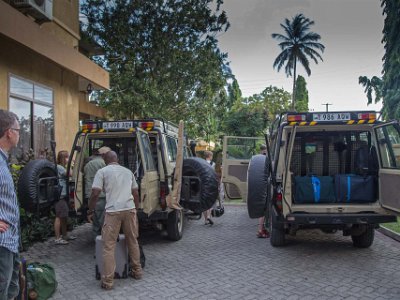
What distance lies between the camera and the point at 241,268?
18.2 feet

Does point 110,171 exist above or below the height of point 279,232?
above

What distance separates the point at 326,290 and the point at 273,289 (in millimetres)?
620

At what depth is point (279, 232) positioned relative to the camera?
652 centimetres

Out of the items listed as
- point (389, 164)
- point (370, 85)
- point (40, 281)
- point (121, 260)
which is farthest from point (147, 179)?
point (370, 85)

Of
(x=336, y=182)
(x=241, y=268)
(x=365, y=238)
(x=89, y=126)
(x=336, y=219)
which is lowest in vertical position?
(x=241, y=268)

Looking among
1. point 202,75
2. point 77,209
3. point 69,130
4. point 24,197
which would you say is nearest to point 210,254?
point 77,209

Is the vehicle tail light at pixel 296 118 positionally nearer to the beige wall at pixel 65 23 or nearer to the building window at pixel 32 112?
the building window at pixel 32 112

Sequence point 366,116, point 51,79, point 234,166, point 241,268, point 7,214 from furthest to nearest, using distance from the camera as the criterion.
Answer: point 51,79
point 234,166
point 366,116
point 241,268
point 7,214

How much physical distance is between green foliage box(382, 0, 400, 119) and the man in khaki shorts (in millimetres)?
15328

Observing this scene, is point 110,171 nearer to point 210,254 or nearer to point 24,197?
point 24,197

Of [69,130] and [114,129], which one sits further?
[69,130]

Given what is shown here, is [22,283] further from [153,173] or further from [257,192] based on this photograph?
[257,192]

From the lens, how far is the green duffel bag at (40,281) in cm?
422

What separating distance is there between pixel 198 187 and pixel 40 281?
3021 mm
